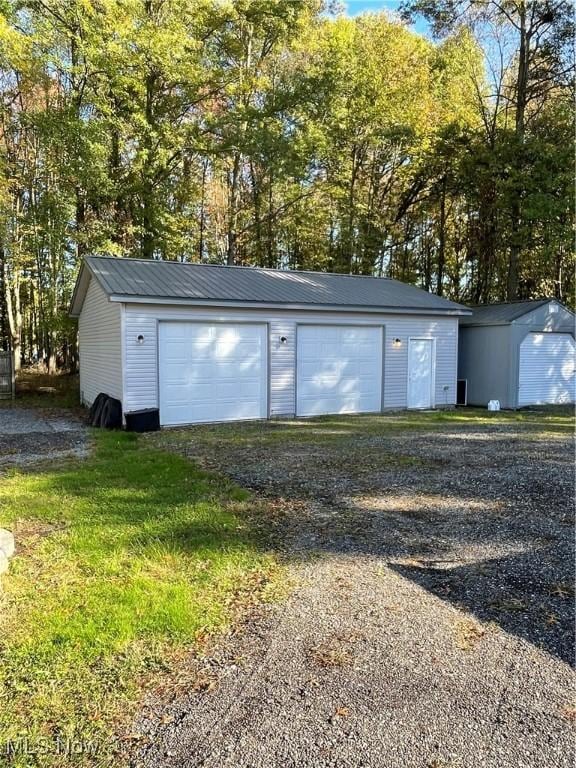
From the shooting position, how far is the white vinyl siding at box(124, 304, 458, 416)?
9.28 m

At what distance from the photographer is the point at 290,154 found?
51.4ft

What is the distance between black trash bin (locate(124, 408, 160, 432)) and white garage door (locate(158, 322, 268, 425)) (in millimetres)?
293

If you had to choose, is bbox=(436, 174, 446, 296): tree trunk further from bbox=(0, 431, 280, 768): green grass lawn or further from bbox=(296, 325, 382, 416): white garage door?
bbox=(0, 431, 280, 768): green grass lawn

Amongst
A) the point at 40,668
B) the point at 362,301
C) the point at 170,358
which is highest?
the point at 362,301

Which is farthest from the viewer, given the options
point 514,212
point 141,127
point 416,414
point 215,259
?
point 215,259

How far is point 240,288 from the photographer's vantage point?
10742mm

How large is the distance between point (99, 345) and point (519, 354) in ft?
30.8

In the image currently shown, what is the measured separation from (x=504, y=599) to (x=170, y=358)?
Result: 748 centimetres

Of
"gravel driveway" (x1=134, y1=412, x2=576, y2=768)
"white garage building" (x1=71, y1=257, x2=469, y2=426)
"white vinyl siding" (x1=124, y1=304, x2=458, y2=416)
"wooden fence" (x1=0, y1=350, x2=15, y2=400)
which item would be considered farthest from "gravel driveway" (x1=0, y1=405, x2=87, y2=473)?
"gravel driveway" (x1=134, y1=412, x2=576, y2=768)

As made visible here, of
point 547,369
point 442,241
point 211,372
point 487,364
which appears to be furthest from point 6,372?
point 442,241

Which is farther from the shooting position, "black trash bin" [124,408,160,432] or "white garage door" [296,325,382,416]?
→ "white garage door" [296,325,382,416]

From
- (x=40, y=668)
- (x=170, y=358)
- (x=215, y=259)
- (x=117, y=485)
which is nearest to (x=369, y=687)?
(x=40, y=668)

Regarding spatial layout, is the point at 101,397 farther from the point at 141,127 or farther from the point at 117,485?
the point at 141,127

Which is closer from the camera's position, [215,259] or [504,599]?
[504,599]
